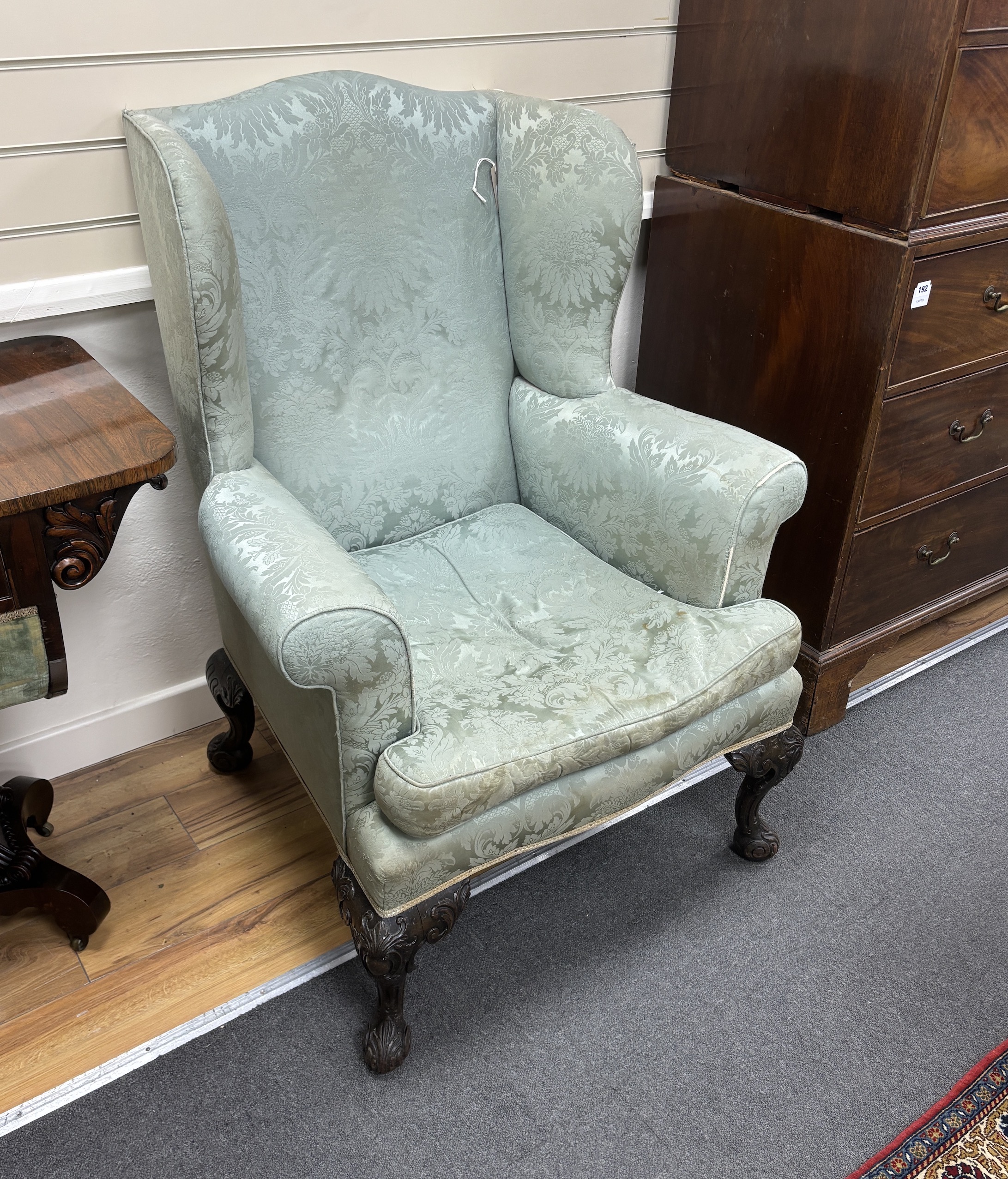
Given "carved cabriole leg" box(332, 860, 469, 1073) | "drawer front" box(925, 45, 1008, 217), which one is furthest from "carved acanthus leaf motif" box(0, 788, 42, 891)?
"drawer front" box(925, 45, 1008, 217)

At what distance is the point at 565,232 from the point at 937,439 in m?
0.76

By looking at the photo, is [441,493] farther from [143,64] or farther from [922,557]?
[922,557]

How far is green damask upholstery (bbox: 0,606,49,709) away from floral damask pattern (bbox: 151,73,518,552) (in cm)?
46

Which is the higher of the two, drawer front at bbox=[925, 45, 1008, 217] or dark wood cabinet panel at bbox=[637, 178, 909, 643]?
drawer front at bbox=[925, 45, 1008, 217]

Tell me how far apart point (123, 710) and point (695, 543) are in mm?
1072

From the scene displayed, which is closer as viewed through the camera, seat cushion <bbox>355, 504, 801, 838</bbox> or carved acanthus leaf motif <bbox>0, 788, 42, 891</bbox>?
seat cushion <bbox>355, 504, 801, 838</bbox>

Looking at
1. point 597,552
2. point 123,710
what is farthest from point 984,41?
point 123,710

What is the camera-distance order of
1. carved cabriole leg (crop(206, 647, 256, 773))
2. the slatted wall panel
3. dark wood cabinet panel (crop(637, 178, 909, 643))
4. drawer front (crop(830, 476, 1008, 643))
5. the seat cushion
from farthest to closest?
drawer front (crop(830, 476, 1008, 643)) < carved cabriole leg (crop(206, 647, 256, 773)) < dark wood cabinet panel (crop(637, 178, 909, 643)) < the slatted wall panel < the seat cushion

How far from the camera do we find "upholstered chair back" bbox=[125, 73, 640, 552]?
52.5 inches

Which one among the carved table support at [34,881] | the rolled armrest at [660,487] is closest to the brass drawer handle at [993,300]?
the rolled armrest at [660,487]

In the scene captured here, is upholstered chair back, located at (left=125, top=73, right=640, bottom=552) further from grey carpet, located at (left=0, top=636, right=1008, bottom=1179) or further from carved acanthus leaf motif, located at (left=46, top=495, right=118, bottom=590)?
grey carpet, located at (left=0, top=636, right=1008, bottom=1179)

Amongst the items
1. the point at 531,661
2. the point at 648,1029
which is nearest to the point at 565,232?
the point at 531,661

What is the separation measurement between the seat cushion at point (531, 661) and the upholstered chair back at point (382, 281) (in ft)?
0.52

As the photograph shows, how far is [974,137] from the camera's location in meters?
1.45
